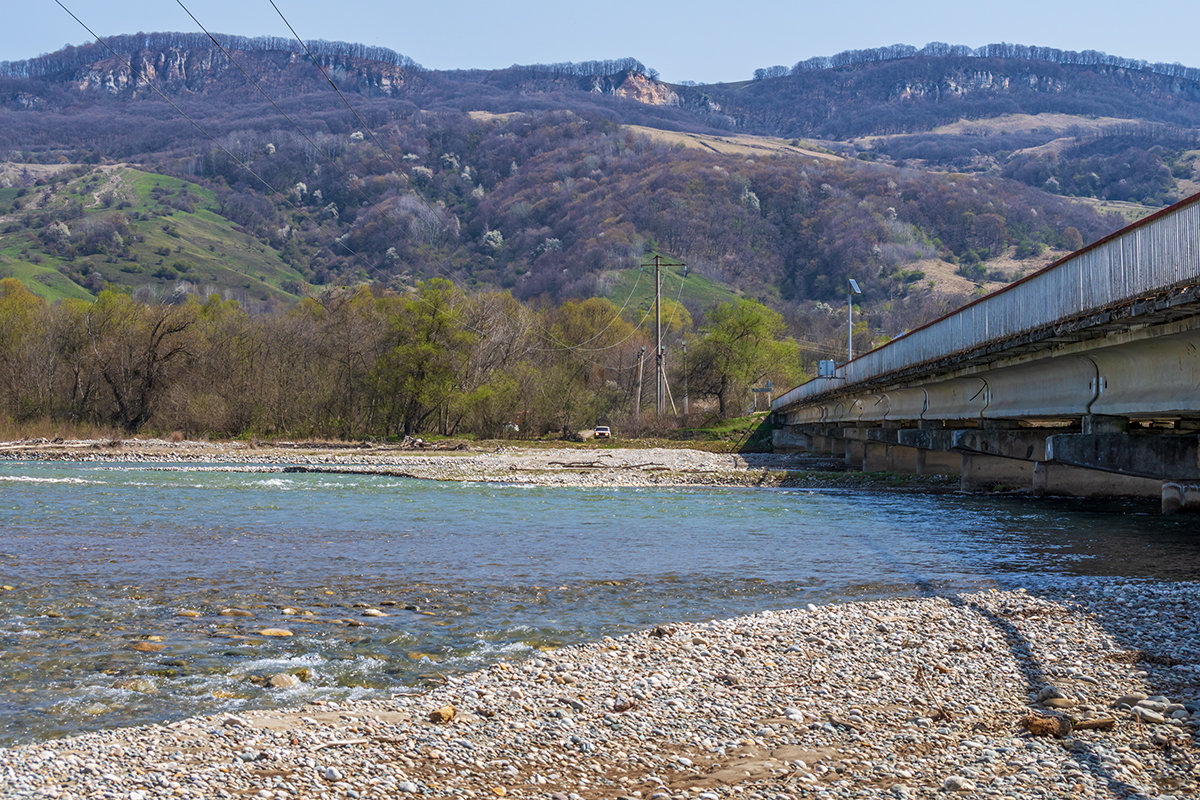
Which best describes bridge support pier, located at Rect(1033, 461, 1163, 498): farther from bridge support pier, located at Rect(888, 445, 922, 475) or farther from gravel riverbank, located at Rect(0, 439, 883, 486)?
bridge support pier, located at Rect(888, 445, 922, 475)

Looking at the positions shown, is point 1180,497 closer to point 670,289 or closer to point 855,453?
point 855,453

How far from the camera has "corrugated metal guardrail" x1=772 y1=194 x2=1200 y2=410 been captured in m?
14.5

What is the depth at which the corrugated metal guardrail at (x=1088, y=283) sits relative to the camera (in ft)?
47.5

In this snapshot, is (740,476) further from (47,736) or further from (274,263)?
(274,263)

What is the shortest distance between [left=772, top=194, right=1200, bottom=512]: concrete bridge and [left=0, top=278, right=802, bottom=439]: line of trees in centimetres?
4192

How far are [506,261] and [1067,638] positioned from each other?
190 metres

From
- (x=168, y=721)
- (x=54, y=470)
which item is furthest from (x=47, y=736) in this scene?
(x=54, y=470)

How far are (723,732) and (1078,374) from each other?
1598 centimetres

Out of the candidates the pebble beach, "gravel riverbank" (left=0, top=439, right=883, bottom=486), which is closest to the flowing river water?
the pebble beach

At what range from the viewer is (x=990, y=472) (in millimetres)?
33594

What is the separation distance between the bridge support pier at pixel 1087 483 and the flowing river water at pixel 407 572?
52.4 inches

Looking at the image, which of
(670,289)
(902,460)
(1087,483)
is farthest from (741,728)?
(670,289)

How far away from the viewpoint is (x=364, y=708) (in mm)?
8062

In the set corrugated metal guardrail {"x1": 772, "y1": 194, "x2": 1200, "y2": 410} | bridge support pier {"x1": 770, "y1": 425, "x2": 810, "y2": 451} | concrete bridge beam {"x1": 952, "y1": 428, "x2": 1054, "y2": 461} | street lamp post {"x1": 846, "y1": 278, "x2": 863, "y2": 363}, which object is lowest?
bridge support pier {"x1": 770, "y1": 425, "x2": 810, "y2": 451}
